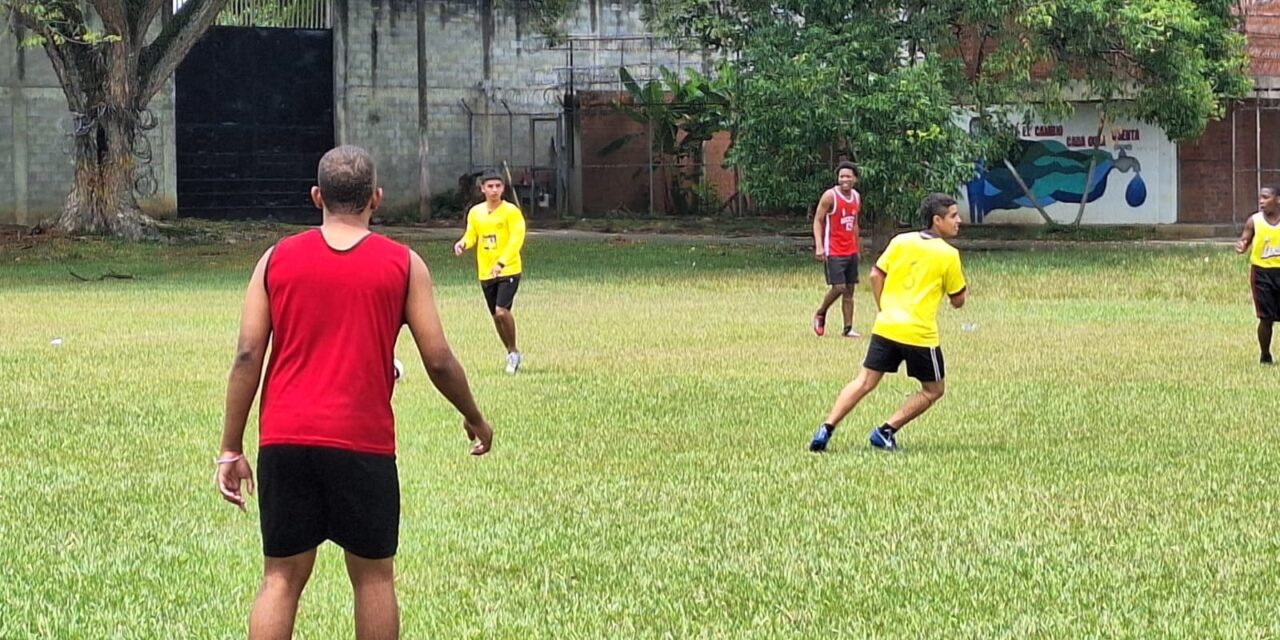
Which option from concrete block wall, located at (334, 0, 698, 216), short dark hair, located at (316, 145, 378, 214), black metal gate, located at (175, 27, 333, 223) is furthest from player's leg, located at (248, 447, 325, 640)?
concrete block wall, located at (334, 0, 698, 216)

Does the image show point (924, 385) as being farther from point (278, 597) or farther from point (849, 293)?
point (849, 293)

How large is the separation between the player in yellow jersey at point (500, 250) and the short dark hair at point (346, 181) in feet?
31.4

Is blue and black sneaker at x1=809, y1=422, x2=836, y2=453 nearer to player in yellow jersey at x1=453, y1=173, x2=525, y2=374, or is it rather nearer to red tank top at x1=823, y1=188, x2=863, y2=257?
player in yellow jersey at x1=453, y1=173, x2=525, y2=374

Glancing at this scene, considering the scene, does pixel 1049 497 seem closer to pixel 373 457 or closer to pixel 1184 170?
pixel 373 457

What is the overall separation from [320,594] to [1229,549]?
12.8 ft

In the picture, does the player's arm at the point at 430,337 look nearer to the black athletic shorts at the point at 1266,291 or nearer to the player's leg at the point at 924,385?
the player's leg at the point at 924,385

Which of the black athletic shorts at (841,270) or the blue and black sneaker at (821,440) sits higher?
the black athletic shorts at (841,270)

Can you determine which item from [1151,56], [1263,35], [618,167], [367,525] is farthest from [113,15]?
[367,525]

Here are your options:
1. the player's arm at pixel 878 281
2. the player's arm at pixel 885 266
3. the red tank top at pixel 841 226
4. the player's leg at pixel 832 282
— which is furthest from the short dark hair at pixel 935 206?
the red tank top at pixel 841 226

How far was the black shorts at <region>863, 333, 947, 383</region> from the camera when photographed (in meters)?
10.8

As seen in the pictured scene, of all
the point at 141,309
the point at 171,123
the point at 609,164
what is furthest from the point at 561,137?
the point at 141,309

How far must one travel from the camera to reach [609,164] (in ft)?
150

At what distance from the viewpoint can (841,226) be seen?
18609mm

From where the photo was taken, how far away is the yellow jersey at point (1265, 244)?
15.5 metres
